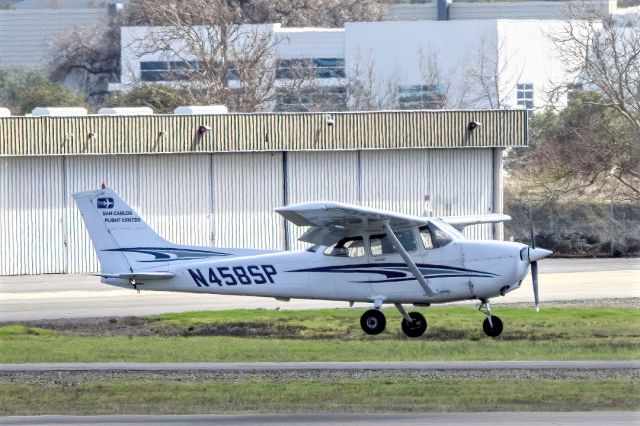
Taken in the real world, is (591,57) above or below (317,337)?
above

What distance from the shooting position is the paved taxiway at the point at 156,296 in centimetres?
2853

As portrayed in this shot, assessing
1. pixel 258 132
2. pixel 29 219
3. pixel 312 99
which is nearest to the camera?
pixel 29 219

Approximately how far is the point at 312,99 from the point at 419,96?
671 cm

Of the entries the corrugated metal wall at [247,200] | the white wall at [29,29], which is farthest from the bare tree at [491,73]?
the white wall at [29,29]

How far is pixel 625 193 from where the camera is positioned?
4634cm

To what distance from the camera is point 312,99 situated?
68.6 meters

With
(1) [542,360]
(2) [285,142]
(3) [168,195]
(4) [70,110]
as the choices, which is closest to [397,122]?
(2) [285,142]

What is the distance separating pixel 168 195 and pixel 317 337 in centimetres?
1482

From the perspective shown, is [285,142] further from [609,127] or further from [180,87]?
[180,87]

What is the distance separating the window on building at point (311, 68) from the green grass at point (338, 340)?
46.7m

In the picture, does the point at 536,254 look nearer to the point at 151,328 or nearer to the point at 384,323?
the point at 384,323

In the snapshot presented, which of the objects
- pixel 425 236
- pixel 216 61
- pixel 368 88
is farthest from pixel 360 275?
pixel 368 88

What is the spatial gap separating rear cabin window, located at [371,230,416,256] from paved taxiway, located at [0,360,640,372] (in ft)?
10.1

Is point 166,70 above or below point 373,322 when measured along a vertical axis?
above
